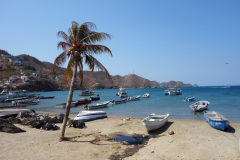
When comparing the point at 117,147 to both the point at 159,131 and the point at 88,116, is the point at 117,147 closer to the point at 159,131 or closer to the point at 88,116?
the point at 159,131

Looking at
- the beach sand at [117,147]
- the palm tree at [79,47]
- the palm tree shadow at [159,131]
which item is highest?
the palm tree at [79,47]

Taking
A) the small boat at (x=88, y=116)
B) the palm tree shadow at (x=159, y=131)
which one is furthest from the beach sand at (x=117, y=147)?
the small boat at (x=88, y=116)

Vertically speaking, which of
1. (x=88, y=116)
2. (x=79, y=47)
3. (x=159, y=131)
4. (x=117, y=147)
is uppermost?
(x=79, y=47)

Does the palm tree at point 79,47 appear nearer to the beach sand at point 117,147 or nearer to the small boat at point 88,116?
the beach sand at point 117,147

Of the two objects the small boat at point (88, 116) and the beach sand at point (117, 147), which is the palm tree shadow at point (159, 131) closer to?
the beach sand at point (117, 147)

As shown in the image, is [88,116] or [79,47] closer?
[79,47]

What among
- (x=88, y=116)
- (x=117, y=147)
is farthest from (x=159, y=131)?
(x=88, y=116)

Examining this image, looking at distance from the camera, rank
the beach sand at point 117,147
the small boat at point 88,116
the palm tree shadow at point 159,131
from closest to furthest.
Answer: the beach sand at point 117,147, the palm tree shadow at point 159,131, the small boat at point 88,116

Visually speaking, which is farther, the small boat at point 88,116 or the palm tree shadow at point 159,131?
the small boat at point 88,116

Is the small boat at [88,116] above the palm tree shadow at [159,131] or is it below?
above

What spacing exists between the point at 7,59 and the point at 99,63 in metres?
157

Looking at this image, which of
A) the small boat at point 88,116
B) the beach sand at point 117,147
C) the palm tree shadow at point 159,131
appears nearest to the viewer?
the beach sand at point 117,147

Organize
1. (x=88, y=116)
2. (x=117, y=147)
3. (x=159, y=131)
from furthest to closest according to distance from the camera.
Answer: (x=88, y=116) → (x=159, y=131) → (x=117, y=147)

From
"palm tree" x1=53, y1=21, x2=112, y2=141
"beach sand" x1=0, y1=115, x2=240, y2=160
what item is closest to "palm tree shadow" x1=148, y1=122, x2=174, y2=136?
"beach sand" x1=0, y1=115, x2=240, y2=160
